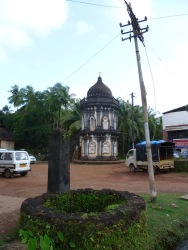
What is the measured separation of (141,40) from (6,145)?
1541 inches

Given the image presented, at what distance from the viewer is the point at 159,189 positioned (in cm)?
1101

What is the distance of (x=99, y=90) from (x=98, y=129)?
5716mm

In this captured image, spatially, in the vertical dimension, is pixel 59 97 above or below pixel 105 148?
above

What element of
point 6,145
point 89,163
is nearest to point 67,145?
point 89,163

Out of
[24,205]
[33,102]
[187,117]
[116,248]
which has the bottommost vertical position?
[116,248]

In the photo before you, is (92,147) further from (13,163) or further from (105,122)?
(13,163)

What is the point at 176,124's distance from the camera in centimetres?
3447

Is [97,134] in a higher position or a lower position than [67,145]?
higher

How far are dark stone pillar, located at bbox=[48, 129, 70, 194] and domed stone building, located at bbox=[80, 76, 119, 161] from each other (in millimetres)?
23928

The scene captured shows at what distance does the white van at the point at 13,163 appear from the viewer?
1471 cm

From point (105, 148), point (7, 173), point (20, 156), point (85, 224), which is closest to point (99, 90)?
point (105, 148)

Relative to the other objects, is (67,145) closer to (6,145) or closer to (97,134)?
(97,134)

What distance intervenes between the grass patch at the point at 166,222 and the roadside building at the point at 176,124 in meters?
26.5

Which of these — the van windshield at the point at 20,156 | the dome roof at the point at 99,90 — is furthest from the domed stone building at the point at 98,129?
the van windshield at the point at 20,156
